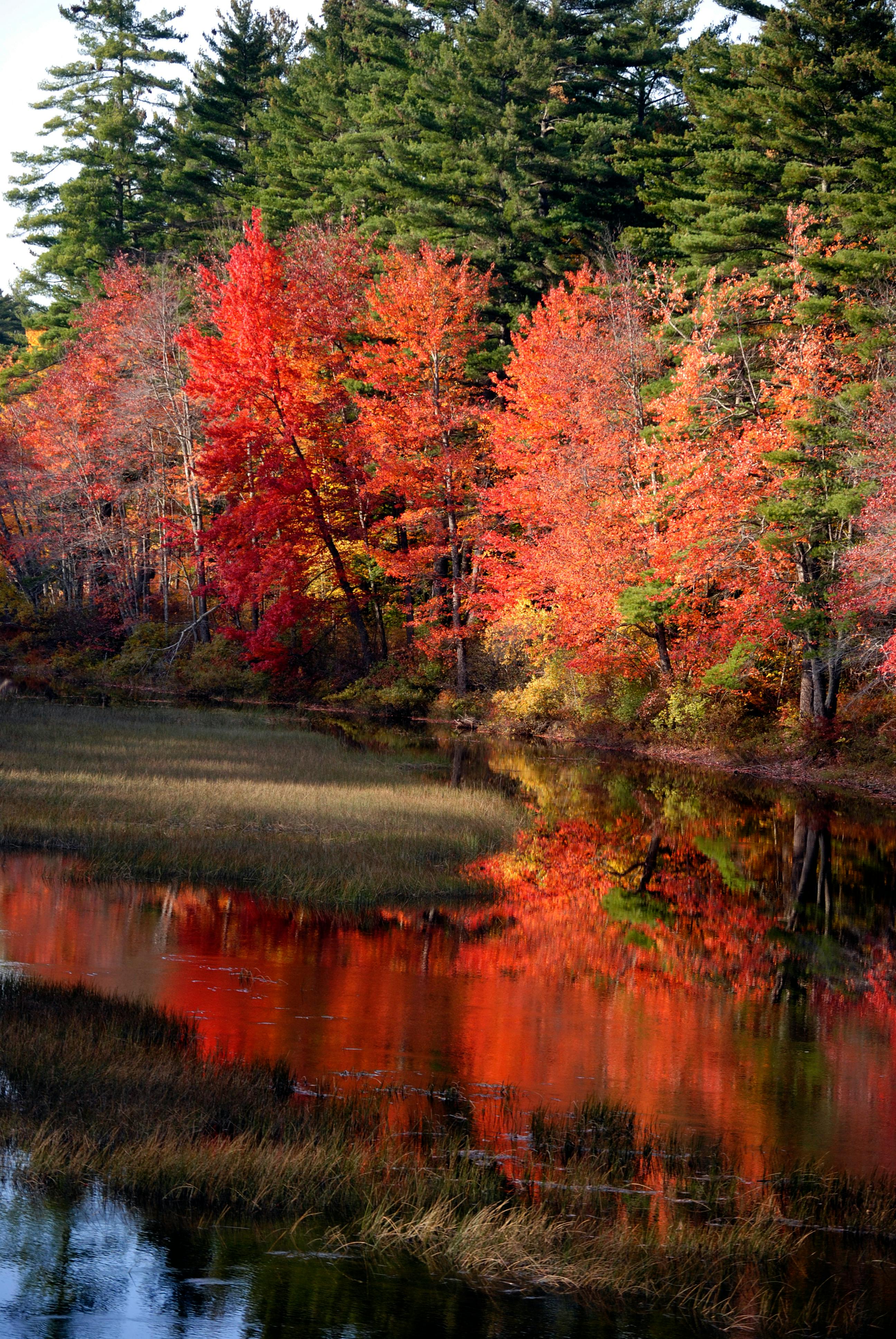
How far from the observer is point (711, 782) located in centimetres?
2978

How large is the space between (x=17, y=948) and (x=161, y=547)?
42.1m

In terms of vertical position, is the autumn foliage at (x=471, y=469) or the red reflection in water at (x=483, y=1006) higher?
the autumn foliage at (x=471, y=469)

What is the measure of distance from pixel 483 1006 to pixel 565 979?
4.84ft

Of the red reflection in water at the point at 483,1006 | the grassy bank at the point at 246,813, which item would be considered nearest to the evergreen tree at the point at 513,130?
the grassy bank at the point at 246,813

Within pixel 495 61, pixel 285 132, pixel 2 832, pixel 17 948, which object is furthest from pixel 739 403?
pixel 285 132

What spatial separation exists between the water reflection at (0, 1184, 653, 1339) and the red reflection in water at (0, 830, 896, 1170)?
8.94ft

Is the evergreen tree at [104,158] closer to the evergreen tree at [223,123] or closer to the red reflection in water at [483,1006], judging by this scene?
the evergreen tree at [223,123]

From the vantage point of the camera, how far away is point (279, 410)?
42375 mm

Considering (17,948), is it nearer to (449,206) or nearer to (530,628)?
(530,628)

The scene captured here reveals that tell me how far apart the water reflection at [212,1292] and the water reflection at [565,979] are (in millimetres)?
2673

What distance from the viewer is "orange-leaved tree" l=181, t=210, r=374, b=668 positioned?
1631 inches

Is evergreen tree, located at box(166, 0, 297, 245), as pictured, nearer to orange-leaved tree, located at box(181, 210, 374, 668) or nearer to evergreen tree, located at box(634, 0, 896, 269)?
orange-leaved tree, located at box(181, 210, 374, 668)

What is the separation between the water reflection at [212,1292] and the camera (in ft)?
16.9

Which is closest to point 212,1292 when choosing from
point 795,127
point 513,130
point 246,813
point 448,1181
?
point 448,1181
